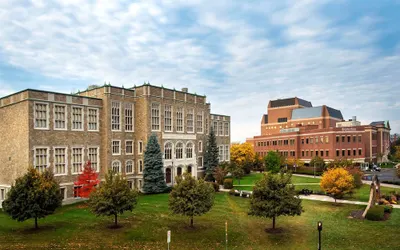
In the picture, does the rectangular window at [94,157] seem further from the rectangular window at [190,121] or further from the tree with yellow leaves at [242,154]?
the tree with yellow leaves at [242,154]

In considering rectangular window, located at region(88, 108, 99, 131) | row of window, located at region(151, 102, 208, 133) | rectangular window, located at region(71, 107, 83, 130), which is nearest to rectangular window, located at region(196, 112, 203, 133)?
row of window, located at region(151, 102, 208, 133)

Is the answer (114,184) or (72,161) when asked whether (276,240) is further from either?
(72,161)

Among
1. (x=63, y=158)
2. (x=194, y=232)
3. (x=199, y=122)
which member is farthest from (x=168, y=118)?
(x=194, y=232)

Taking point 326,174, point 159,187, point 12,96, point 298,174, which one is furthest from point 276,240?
point 298,174

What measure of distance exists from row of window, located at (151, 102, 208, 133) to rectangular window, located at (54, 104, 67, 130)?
40.8ft

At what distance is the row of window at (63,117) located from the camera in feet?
112

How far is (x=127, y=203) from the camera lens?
24.4 metres

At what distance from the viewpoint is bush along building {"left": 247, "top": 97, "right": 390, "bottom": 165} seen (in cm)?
7750

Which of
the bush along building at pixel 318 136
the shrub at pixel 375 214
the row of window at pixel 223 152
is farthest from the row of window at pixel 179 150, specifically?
the bush along building at pixel 318 136

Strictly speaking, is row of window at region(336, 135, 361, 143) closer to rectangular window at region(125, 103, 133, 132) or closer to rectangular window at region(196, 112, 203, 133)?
rectangular window at region(196, 112, 203, 133)

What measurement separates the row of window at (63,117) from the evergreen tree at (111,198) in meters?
14.2

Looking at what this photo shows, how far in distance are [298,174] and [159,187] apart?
38299 millimetres

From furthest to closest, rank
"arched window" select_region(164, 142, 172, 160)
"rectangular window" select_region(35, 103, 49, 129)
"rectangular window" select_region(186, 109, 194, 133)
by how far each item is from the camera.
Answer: "rectangular window" select_region(186, 109, 194, 133) < "arched window" select_region(164, 142, 172, 160) < "rectangular window" select_region(35, 103, 49, 129)

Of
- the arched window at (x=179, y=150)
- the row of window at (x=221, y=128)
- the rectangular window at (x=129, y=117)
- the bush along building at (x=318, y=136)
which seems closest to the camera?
the rectangular window at (x=129, y=117)
